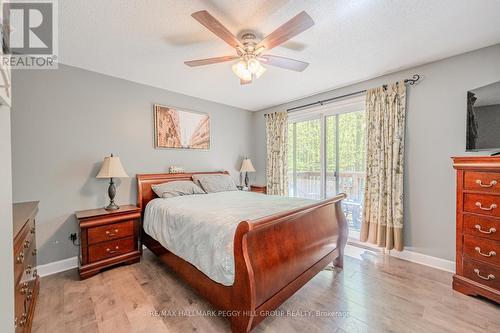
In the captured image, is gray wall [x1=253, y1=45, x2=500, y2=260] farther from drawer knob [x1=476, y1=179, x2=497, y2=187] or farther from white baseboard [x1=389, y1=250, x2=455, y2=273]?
drawer knob [x1=476, y1=179, x2=497, y2=187]

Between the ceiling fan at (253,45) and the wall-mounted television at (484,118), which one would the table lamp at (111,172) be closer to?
the ceiling fan at (253,45)

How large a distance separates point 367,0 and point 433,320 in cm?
252

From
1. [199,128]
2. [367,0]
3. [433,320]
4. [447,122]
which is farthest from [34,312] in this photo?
[447,122]

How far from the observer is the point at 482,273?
188cm

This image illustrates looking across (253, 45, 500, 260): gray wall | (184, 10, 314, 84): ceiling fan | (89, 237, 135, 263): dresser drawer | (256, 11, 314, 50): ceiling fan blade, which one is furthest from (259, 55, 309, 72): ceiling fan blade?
(89, 237, 135, 263): dresser drawer

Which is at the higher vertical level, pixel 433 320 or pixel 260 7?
pixel 260 7

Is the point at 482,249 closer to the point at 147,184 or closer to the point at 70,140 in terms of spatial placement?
the point at 147,184

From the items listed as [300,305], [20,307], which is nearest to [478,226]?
[300,305]

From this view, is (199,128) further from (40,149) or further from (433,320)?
(433,320)

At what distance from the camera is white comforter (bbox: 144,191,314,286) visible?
1.53m

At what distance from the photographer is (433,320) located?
1661 mm

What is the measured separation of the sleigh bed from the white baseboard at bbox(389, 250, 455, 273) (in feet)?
2.97

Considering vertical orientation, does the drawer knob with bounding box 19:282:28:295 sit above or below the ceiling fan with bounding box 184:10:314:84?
below

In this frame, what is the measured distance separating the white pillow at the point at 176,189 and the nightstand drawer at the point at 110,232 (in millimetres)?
515
